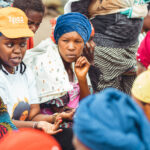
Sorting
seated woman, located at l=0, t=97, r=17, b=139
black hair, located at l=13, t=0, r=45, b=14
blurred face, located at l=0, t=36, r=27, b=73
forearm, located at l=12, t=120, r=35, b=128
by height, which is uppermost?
black hair, located at l=13, t=0, r=45, b=14

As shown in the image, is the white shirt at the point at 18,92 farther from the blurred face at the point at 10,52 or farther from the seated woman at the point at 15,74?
the blurred face at the point at 10,52

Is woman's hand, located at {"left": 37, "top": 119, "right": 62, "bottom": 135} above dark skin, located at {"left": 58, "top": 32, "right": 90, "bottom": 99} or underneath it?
underneath

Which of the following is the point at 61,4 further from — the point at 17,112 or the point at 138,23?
the point at 17,112

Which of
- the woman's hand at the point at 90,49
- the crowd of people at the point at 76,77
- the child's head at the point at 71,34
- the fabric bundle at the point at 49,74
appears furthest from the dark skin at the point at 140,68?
the fabric bundle at the point at 49,74

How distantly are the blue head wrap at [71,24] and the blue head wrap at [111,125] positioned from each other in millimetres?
2017

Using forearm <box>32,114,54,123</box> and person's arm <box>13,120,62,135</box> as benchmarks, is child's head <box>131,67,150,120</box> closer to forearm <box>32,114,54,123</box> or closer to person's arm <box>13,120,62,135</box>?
person's arm <box>13,120,62,135</box>

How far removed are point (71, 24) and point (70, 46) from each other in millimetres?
236

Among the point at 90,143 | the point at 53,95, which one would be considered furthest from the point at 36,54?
the point at 90,143

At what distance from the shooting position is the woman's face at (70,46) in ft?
10.2

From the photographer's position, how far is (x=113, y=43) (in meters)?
3.51

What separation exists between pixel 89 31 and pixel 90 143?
7.38 feet

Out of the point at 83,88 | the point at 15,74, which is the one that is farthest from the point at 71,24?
the point at 15,74

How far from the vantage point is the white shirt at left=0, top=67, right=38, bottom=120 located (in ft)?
8.38

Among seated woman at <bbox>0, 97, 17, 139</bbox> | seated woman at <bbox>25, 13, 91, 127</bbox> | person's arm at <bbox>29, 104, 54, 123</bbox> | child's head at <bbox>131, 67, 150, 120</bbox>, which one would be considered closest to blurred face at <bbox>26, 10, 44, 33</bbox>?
seated woman at <bbox>25, 13, 91, 127</bbox>
